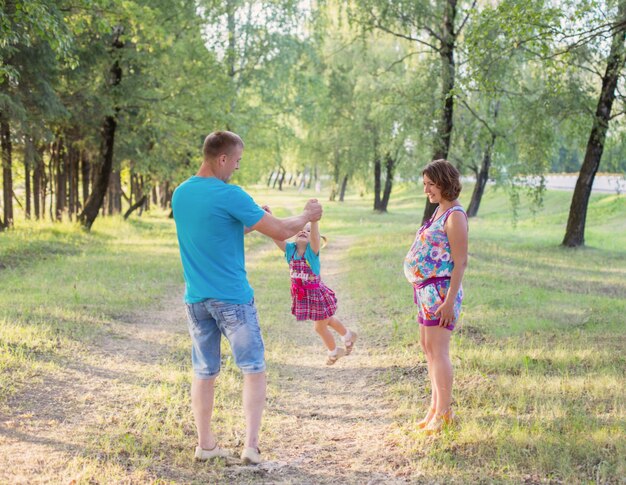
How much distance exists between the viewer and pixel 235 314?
4551mm

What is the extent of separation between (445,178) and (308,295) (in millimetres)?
2378

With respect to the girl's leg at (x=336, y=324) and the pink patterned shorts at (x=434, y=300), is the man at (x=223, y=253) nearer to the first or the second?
the pink patterned shorts at (x=434, y=300)

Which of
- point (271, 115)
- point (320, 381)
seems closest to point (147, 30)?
point (320, 381)

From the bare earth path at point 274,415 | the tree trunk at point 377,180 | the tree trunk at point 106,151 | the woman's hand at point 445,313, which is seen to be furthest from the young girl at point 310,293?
the tree trunk at point 377,180

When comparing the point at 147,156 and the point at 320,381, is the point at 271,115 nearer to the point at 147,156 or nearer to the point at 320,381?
the point at 147,156

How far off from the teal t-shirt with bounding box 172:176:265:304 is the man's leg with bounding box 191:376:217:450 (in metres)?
0.62

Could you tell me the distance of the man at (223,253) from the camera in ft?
14.8

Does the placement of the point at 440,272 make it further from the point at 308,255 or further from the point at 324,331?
the point at 324,331

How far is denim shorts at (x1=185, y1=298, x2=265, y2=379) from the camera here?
14.9 feet

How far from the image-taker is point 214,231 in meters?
4.52

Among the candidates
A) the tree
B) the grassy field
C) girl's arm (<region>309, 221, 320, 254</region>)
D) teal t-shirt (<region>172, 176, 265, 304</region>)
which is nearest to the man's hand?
teal t-shirt (<region>172, 176, 265, 304</region>)

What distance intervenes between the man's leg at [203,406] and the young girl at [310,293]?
7.60 feet

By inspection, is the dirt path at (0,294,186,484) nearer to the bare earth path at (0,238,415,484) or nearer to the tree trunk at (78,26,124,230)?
the bare earth path at (0,238,415,484)

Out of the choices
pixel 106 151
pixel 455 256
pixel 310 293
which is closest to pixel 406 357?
pixel 310 293
